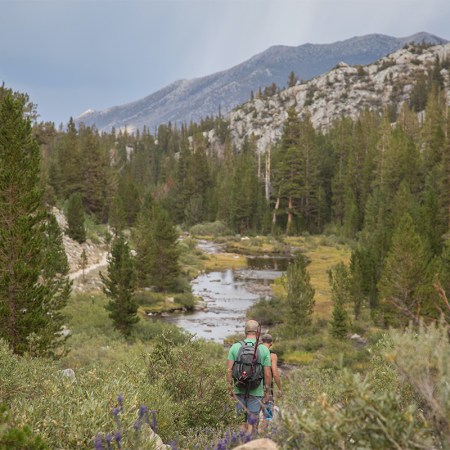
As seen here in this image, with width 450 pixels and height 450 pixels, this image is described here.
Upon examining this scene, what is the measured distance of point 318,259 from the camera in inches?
2157

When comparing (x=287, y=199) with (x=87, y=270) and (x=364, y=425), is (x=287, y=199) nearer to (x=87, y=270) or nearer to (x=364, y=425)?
(x=87, y=270)

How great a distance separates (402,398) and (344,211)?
7281 cm

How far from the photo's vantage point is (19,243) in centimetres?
1476

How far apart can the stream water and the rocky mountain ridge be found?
305 ft

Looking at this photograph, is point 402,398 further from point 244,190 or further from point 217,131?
point 217,131

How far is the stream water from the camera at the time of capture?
29000 millimetres

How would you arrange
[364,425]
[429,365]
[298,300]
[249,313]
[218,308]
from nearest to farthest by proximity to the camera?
[364,425] < [429,365] < [298,300] < [249,313] < [218,308]

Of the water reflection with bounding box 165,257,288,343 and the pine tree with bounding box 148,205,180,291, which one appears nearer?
the water reflection with bounding box 165,257,288,343

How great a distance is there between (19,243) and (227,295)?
24.8 m

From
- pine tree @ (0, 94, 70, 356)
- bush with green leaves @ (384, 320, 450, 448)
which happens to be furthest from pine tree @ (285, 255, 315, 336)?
bush with green leaves @ (384, 320, 450, 448)

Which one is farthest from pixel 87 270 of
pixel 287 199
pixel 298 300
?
pixel 287 199

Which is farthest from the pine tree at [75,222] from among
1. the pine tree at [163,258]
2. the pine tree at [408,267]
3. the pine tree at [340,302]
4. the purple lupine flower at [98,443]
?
the purple lupine flower at [98,443]

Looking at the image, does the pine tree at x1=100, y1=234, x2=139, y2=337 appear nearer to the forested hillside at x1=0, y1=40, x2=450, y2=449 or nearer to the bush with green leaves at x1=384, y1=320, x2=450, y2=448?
the forested hillside at x1=0, y1=40, x2=450, y2=449

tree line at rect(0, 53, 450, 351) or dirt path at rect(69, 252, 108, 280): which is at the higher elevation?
tree line at rect(0, 53, 450, 351)
